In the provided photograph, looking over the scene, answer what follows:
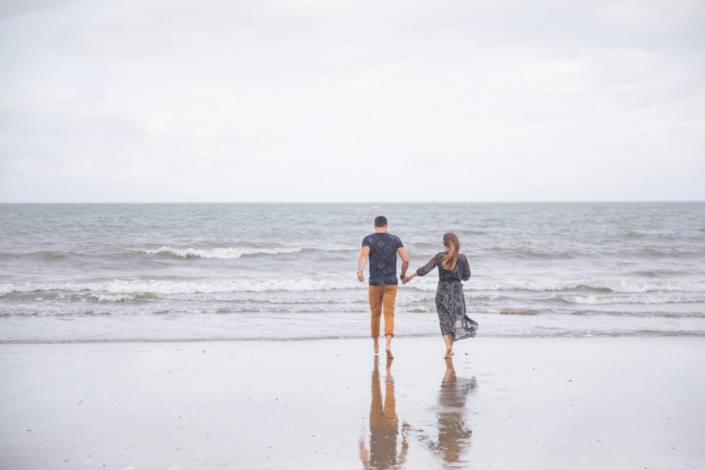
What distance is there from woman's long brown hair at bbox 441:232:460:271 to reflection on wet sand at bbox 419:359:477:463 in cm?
145

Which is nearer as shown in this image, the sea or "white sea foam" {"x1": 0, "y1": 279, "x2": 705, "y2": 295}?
the sea

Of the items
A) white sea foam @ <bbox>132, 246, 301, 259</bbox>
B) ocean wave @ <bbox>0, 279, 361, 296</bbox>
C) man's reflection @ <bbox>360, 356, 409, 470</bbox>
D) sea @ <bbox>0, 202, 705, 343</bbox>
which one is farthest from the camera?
white sea foam @ <bbox>132, 246, 301, 259</bbox>

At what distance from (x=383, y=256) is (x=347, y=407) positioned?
2.56 m

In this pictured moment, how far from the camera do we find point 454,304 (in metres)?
7.54

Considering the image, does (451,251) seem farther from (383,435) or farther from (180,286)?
(180,286)

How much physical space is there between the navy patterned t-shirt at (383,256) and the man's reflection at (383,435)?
5.71 ft

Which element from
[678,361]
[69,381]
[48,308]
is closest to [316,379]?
[69,381]

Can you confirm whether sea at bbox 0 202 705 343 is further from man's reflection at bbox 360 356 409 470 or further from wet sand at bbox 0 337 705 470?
man's reflection at bbox 360 356 409 470

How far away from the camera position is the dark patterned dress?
750 cm

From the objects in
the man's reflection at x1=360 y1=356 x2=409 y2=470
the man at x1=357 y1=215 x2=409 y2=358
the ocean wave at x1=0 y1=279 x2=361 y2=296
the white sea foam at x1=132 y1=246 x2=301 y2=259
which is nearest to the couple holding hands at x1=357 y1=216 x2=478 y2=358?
the man at x1=357 y1=215 x2=409 y2=358

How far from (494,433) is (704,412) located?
220cm

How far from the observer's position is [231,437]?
179 inches

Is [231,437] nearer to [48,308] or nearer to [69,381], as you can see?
[69,381]

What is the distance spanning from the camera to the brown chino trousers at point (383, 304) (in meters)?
7.61
